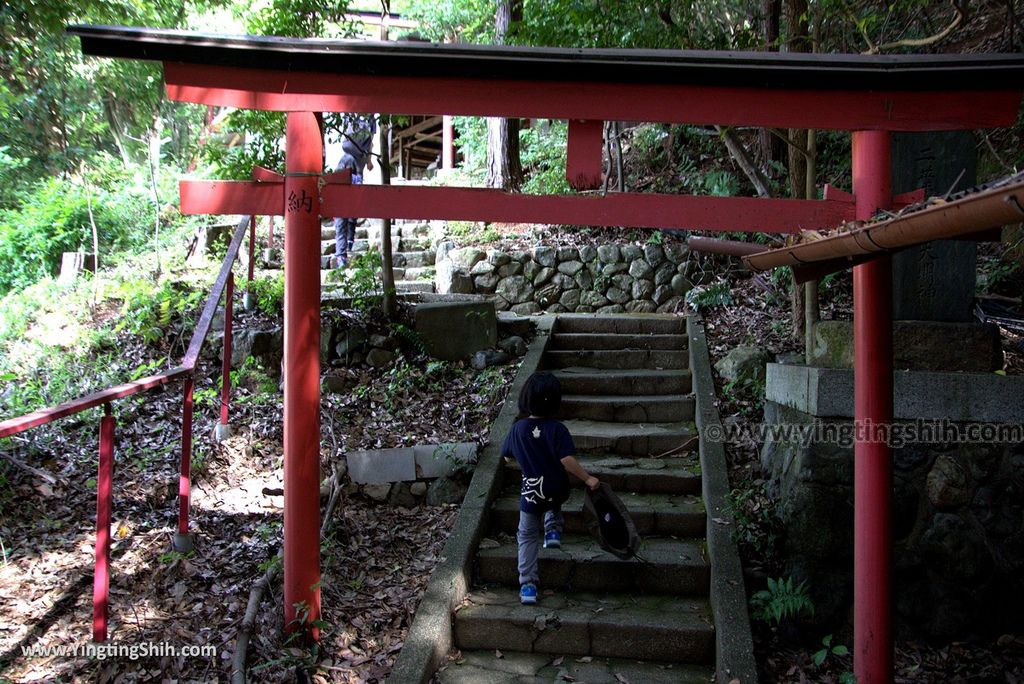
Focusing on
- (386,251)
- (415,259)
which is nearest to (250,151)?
(386,251)

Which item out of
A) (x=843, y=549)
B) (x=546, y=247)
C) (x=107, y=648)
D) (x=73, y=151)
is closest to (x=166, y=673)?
(x=107, y=648)

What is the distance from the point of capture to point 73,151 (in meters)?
13.1

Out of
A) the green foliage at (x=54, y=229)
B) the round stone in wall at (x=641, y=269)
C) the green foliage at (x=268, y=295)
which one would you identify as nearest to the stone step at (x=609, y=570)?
the green foliage at (x=268, y=295)

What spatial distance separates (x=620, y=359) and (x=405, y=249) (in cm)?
510

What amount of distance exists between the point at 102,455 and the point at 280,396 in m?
3.12

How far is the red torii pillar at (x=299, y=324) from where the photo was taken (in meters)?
4.04

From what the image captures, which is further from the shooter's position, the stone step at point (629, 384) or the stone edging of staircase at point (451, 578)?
the stone step at point (629, 384)

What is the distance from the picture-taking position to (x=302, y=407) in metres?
4.18

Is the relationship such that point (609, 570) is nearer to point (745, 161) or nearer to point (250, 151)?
point (745, 161)

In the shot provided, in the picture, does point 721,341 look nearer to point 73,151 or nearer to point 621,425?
point 621,425

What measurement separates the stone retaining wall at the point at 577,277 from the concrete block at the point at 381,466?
4145 mm

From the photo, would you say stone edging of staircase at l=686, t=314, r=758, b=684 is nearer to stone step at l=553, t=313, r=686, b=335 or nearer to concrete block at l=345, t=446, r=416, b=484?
stone step at l=553, t=313, r=686, b=335

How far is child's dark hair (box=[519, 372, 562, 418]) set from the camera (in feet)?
14.5
